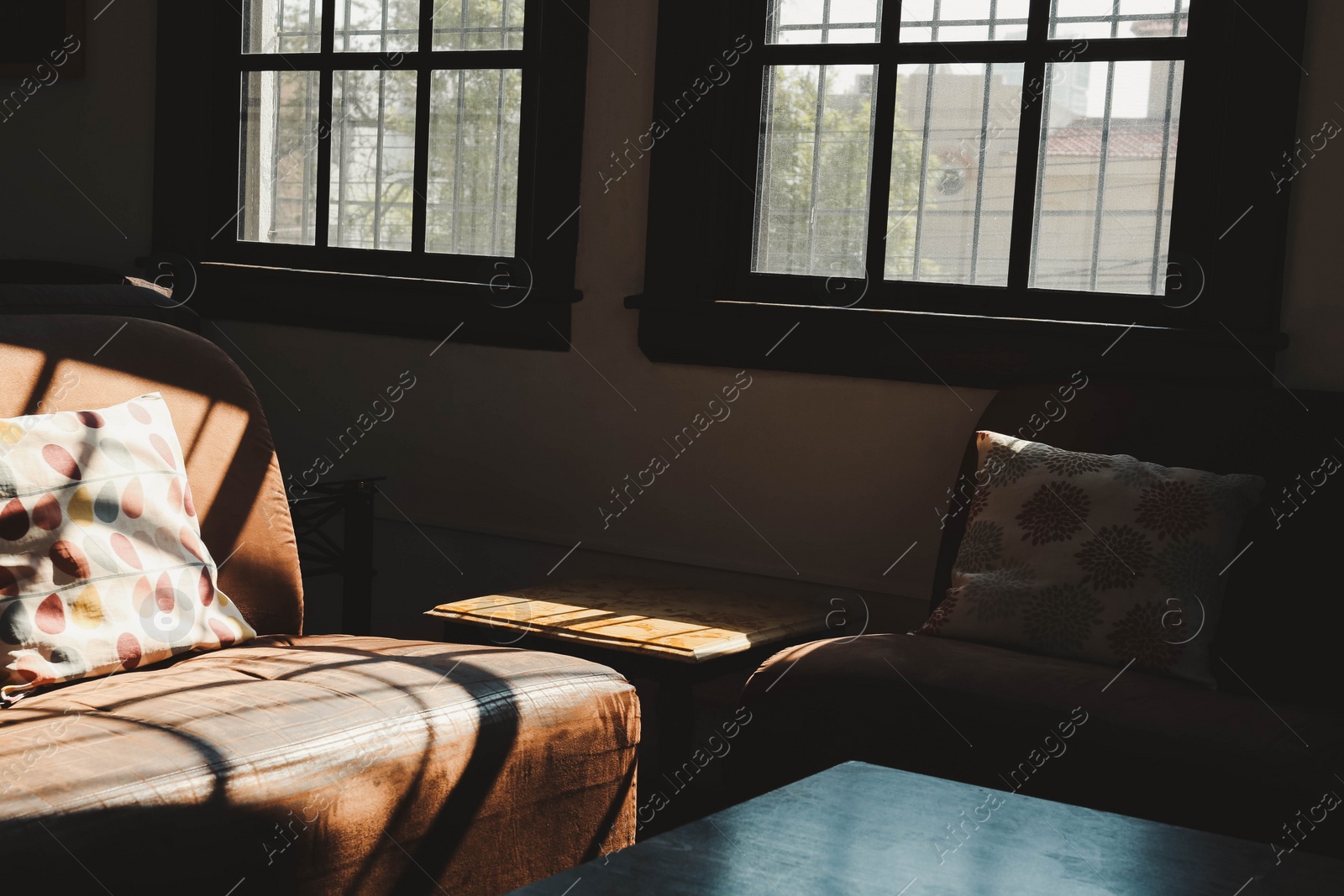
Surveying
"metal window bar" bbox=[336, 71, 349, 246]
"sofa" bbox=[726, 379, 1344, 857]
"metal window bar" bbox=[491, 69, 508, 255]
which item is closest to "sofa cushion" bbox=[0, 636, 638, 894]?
"sofa" bbox=[726, 379, 1344, 857]

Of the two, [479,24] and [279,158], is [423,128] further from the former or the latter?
[279,158]

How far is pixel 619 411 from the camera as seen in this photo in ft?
10.5

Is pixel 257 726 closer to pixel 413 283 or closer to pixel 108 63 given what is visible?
pixel 413 283

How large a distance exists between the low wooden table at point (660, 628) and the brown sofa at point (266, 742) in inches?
9.9

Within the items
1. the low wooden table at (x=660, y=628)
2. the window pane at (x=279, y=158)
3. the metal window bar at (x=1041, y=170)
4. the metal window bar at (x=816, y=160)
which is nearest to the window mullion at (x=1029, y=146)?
the metal window bar at (x=1041, y=170)

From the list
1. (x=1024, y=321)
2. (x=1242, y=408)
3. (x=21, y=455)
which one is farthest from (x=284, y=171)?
(x=1242, y=408)

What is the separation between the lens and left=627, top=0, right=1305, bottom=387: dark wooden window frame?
2529mm

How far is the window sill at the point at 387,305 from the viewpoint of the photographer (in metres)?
3.26

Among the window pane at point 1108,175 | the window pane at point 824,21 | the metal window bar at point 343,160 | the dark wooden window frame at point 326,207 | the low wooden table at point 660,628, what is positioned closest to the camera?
the low wooden table at point 660,628

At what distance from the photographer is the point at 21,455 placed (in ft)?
6.51

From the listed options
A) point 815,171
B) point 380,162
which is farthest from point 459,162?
point 815,171

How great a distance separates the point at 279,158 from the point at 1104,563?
259cm

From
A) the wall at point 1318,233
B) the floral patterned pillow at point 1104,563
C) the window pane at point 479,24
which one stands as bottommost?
the floral patterned pillow at point 1104,563

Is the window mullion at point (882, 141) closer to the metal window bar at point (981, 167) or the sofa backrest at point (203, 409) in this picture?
the metal window bar at point (981, 167)
